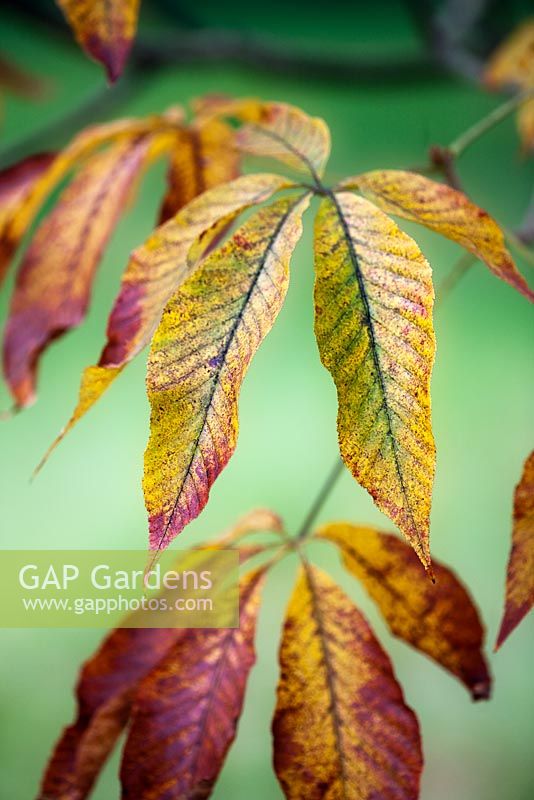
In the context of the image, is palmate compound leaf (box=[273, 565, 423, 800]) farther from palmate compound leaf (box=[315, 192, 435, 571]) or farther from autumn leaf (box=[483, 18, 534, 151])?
autumn leaf (box=[483, 18, 534, 151])

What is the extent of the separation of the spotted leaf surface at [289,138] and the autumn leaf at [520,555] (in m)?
0.18

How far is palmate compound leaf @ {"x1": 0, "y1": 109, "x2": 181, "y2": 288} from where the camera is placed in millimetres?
503

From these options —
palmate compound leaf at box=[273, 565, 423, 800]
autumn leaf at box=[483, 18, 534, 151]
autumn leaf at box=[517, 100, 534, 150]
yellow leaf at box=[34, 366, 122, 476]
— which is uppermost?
autumn leaf at box=[483, 18, 534, 151]

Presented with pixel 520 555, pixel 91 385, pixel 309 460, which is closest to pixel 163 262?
pixel 91 385

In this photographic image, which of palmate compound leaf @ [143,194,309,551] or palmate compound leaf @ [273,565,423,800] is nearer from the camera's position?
palmate compound leaf @ [143,194,309,551]

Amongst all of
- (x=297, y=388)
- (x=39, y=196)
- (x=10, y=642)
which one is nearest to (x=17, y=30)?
(x=297, y=388)

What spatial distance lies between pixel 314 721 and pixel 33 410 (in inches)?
60.5

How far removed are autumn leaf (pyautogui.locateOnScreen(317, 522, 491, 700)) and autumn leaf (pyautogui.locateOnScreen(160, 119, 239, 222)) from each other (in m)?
0.24

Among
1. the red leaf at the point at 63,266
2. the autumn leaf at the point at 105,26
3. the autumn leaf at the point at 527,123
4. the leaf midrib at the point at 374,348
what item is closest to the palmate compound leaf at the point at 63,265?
the red leaf at the point at 63,266

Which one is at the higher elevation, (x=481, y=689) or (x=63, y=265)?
(x=63, y=265)

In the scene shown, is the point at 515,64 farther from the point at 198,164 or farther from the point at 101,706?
the point at 101,706

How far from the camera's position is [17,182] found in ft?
1.77

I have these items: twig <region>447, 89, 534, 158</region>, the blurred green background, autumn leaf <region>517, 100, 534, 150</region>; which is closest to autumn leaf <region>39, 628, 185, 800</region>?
twig <region>447, 89, 534, 158</region>

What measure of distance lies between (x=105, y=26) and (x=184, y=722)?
0.37 metres
